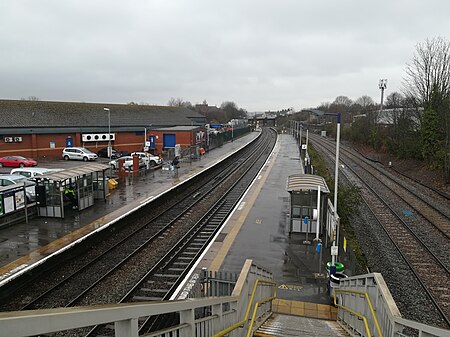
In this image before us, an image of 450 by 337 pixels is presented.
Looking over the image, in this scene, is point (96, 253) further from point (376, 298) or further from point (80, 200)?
point (376, 298)

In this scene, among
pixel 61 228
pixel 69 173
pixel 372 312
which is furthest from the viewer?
pixel 69 173

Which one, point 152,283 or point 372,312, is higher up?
point 372,312

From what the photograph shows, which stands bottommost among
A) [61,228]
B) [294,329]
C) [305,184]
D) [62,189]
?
[61,228]

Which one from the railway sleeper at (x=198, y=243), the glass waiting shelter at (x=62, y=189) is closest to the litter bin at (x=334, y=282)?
the railway sleeper at (x=198, y=243)

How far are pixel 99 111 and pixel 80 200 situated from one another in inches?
1346

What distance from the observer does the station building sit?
126 feet

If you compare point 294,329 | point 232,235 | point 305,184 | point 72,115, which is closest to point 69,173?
point 232,235

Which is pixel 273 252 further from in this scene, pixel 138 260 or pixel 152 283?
pixel 138 260

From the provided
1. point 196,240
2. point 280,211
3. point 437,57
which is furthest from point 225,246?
point 437,57

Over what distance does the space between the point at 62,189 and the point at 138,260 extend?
5866 millimetres

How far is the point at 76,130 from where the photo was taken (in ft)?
139

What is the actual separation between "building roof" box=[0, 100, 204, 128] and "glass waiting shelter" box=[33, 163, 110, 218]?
2403 centimetres

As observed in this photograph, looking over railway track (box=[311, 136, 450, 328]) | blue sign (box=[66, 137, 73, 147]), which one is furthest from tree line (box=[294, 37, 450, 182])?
blue sign (box=[66, 137, 73, 147])

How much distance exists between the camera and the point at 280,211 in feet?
65.0
